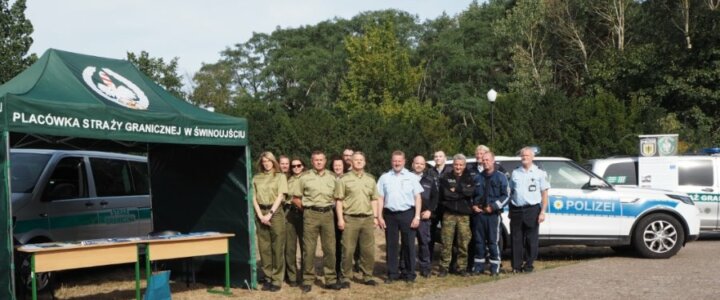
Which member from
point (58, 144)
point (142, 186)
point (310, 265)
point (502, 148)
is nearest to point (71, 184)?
point (58, 144)

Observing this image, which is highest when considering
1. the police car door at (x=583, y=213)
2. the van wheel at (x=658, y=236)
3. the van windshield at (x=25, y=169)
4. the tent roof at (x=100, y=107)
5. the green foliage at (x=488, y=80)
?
the green foliage at (x=488, y=80)

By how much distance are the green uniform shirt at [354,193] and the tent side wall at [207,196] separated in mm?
1205

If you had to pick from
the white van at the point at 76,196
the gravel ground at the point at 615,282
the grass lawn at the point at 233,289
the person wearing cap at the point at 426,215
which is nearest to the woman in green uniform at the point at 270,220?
the grass lawn at the point at 233,289

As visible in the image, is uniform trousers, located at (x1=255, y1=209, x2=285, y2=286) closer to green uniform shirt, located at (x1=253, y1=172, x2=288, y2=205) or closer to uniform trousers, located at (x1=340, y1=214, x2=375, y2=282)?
green uniform shirt, located at (x1=253, y1=172, x2=288, y2=205)

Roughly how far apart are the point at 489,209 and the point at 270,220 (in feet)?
9.67

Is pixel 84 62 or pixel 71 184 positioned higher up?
pixel 84 62

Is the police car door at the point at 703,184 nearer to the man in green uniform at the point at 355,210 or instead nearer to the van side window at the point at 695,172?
the van side window at the point at 695,172

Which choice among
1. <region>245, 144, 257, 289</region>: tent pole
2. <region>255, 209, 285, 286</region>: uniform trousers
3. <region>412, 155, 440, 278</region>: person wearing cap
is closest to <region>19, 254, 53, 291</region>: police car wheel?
<region>245, 144, 257, 289</region>: tent pole

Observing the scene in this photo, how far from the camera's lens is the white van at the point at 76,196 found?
9086 mm

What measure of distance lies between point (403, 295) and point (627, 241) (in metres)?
4.43

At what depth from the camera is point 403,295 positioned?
877 cm

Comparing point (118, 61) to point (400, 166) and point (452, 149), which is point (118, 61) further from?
point (452, 149)

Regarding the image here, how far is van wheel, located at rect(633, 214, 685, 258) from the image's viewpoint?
37.1 feet

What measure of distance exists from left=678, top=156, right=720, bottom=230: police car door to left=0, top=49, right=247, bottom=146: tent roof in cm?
853
